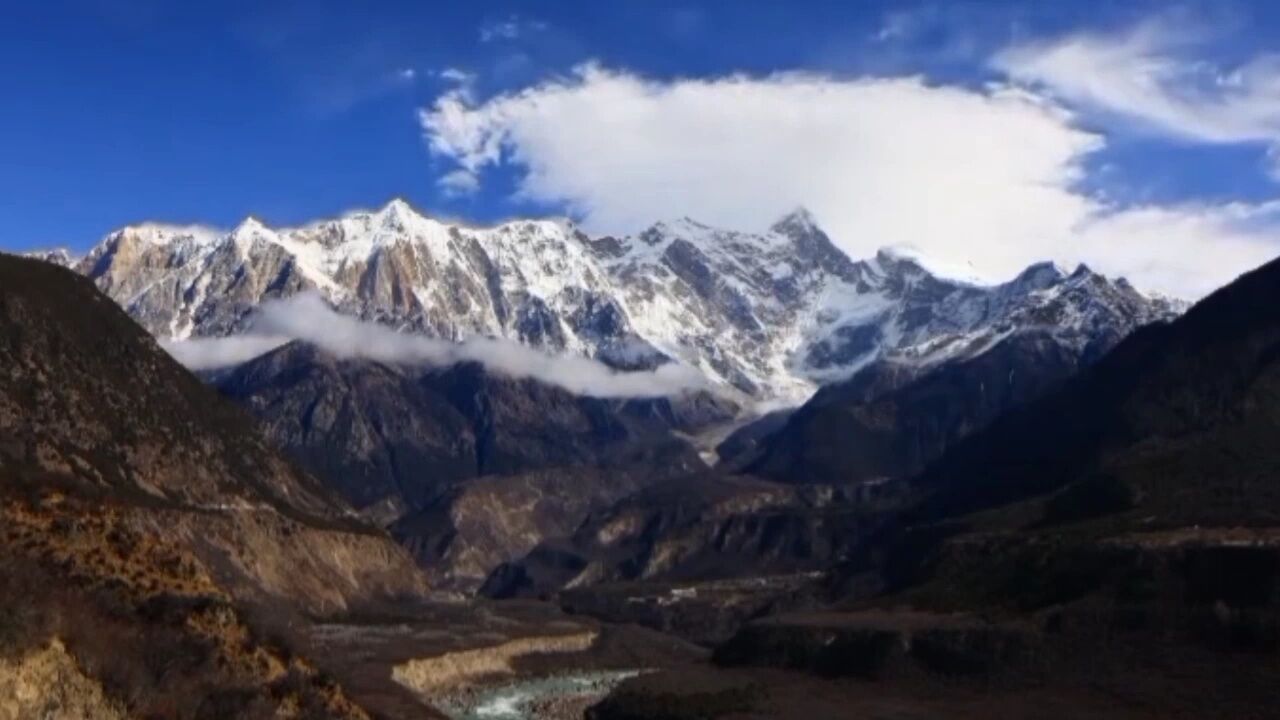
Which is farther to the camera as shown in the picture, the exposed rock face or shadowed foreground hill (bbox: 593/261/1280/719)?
shadowed foreground hill (bbox: 593/261/1280/719)

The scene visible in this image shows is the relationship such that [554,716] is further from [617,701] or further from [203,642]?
[203,642]

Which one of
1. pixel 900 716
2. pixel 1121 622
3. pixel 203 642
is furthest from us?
pixel 1121 622

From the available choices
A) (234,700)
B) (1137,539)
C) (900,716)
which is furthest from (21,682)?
(1137,539)

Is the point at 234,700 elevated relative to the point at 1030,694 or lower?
elevated

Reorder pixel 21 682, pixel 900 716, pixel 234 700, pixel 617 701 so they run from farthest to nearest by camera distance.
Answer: pixel 617 701
pixel 900 716
pixel 234 700
pixel 21 682

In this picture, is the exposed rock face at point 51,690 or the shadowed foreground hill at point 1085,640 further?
the shadowed foreground hill at point 1085,640

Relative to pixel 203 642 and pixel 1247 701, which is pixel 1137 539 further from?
pixel 203 642

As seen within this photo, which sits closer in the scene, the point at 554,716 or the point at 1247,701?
the point at 1247,701

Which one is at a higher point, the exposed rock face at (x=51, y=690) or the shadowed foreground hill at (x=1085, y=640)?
the exposed rock face at (x=51, y=690)

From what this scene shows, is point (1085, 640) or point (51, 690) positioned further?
point (1085, 640)

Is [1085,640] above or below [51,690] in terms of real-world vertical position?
below

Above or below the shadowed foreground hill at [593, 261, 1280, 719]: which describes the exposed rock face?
above
